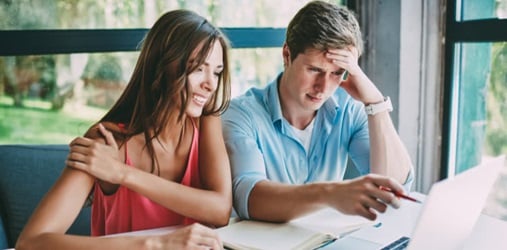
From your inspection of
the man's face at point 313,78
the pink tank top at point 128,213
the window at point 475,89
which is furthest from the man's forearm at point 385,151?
the window at point 475,89

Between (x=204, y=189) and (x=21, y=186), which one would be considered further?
(x=21, y=186)

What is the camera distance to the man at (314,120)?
1572mm

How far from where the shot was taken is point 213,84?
4.84 ft

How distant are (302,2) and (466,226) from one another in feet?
6.11

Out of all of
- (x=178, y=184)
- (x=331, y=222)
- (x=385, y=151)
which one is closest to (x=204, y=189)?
(x=178, y=184)

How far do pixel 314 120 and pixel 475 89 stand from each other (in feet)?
3.27

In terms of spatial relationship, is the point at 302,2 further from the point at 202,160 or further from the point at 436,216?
the point at 436,216

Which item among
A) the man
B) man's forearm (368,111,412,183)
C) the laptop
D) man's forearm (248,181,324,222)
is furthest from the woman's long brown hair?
the laptop

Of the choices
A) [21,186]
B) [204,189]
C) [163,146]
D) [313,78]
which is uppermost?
[313,78]

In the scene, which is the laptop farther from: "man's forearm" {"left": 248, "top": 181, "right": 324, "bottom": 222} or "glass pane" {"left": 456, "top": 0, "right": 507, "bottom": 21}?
"glass pane" {"left": 456, "top": 0, "right": 507, "bottom": 21}

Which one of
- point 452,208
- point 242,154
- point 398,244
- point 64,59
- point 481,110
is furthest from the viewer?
point 481,110

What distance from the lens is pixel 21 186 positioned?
1.93 metres

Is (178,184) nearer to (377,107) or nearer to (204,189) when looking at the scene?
(204,189)

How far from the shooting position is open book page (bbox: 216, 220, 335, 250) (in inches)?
45.4
